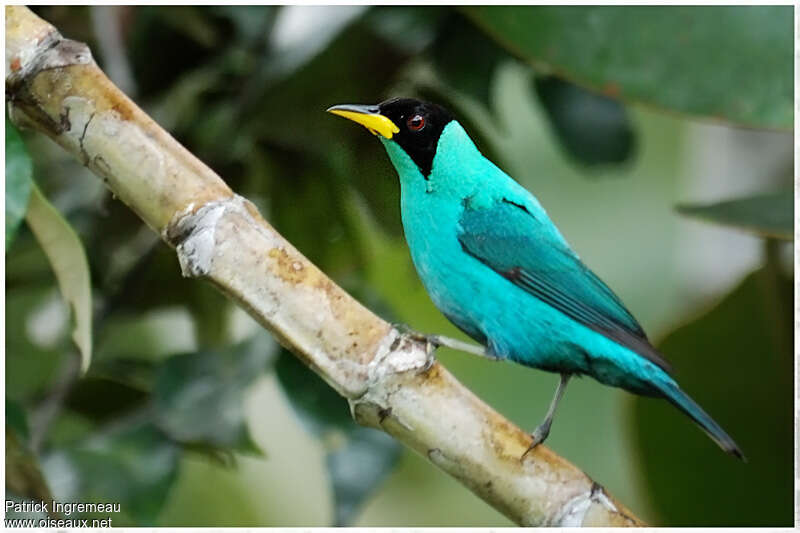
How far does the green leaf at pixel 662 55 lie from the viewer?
1.51m

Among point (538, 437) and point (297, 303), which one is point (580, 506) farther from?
point (297, 303)

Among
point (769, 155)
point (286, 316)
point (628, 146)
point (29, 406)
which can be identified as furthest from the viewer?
point (769, 155)

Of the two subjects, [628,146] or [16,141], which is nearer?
[16,141]

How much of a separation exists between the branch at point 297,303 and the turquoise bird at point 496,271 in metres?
0.15

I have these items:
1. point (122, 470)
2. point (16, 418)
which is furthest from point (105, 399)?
A: point (16, 418)

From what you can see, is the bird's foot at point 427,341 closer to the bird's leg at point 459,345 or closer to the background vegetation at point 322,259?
the bird's leg at point 459,345

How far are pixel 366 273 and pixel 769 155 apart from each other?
2.92ft

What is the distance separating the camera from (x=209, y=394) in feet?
5.18

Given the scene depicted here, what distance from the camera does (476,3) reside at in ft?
5.00

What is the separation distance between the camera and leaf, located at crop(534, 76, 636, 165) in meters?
1.90

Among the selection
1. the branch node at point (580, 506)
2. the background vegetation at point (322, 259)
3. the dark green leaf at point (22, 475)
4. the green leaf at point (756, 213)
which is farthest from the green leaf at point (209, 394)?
the green leaf at point (756, 213)

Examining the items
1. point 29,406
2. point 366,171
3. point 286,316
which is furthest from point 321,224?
point 286,316

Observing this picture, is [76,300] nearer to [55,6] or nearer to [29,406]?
[29,406]

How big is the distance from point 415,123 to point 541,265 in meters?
0.23
